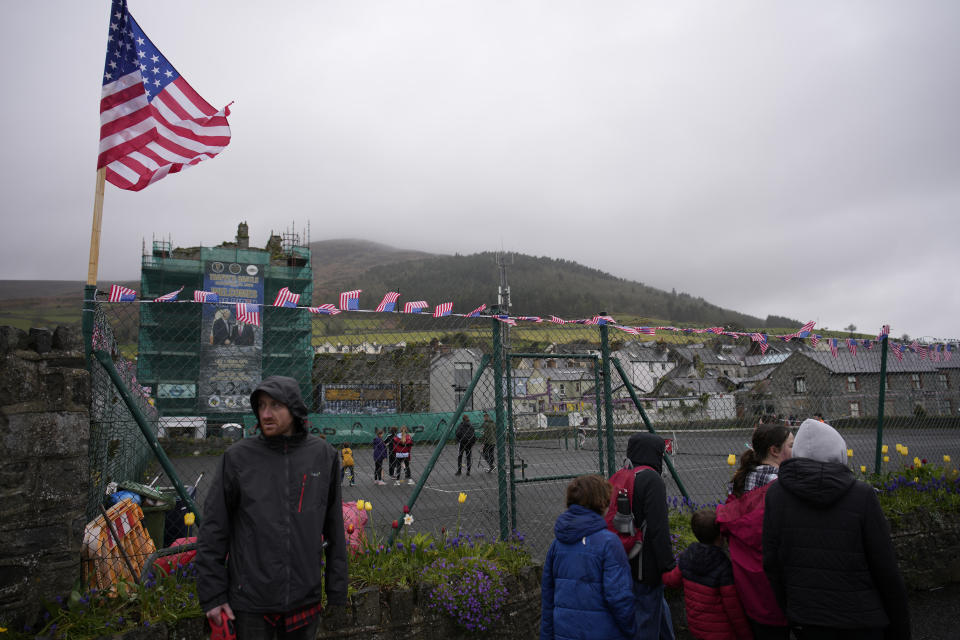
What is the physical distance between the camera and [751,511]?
347cm

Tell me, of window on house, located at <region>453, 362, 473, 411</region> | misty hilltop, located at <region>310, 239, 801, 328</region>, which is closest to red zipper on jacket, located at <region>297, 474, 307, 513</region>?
window on house, located at <region>453, 362, 473, 411</region>

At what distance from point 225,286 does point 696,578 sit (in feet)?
163

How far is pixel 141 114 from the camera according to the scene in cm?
544

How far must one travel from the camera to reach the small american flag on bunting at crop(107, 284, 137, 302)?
4.42 metres

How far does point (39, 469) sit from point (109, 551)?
1.02 m

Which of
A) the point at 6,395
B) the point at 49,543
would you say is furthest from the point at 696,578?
the point at 6,395

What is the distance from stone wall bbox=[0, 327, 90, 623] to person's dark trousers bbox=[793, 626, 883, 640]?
14.5 feet

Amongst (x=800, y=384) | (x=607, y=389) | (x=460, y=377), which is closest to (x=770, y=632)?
(x=607, y=389)

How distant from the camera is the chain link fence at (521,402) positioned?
514 centimetres

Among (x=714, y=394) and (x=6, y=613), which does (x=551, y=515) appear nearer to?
(x=714, y=394)

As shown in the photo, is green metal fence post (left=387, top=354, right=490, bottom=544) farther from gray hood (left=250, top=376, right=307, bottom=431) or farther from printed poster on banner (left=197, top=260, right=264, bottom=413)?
printed poster on banner (left=197, top=260, right=264, bottom=413)

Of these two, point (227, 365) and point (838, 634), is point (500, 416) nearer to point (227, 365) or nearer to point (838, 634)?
point (838, 634)

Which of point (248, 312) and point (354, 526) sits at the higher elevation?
point (248, 312)

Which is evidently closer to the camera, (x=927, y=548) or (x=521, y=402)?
(x=927, y=548)
